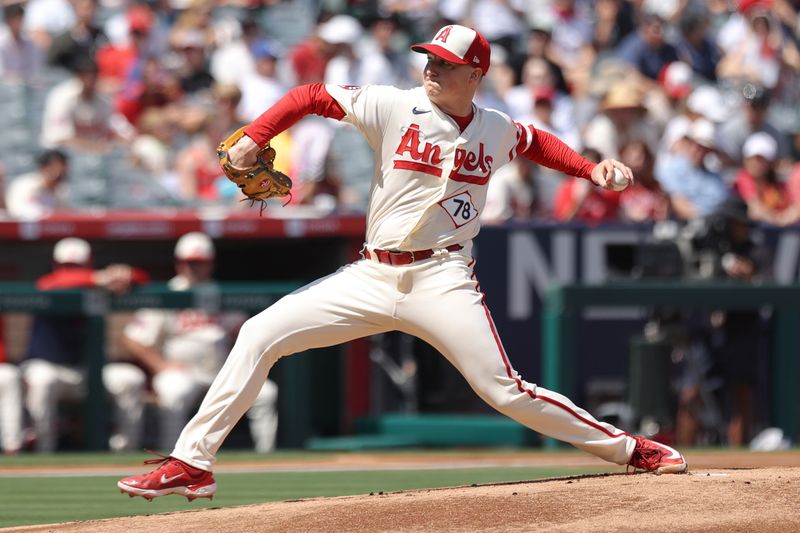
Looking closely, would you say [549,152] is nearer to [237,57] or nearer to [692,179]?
[692,179]

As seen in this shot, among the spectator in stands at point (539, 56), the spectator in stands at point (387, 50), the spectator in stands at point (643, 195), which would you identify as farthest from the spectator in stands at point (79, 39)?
the spectator in stands at point (643, 195)

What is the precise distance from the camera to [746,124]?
12.1 metres

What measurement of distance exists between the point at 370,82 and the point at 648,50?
302cm

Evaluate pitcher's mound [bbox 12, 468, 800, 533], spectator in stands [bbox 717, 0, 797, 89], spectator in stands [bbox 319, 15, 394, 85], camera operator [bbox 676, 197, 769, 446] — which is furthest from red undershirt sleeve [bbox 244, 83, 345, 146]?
spectator in stands [bbox 717, 0, 797, 89]

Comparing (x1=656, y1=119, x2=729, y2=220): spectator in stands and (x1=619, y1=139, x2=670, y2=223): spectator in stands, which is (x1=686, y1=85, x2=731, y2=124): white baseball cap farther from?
(x1=619, y1=139, x2=670, y2=223): spectator in stands

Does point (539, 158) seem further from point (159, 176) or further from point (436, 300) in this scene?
point (159, 176)

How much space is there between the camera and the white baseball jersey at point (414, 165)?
5453 mm

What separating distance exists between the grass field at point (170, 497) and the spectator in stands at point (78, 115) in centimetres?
291

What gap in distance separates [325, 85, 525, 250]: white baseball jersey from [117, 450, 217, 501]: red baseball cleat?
105cm

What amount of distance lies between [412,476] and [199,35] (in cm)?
612

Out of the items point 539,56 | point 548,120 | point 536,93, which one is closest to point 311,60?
point 536,93

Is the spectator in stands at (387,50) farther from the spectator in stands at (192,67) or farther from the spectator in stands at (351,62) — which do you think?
the spectator in stands at (192,67)

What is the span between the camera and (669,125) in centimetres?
1232

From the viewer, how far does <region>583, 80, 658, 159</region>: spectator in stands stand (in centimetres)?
1117
